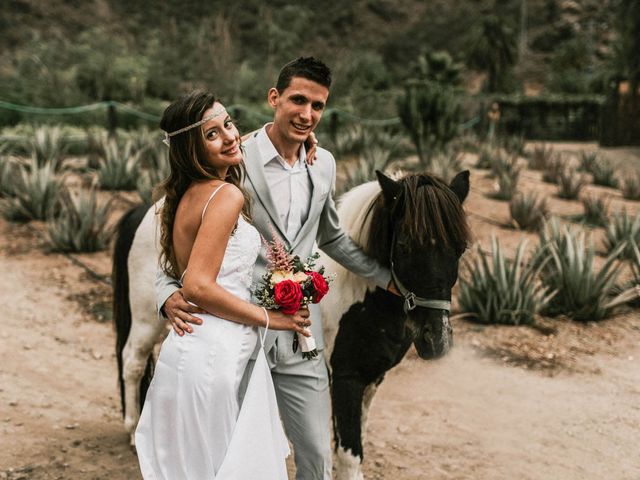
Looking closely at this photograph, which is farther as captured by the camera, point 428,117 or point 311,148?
point 428,117

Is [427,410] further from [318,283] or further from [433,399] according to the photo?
[318,283]

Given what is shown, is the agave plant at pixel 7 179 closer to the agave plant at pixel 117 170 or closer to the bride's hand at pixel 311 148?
the agave plant at pixel 117 170

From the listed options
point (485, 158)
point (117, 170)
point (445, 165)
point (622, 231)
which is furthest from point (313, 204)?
point (485, 158)

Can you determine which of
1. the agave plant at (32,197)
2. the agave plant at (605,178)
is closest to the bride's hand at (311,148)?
the agave plant at (32,197)

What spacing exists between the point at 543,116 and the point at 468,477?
20566 mm

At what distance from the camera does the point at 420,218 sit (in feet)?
7.83

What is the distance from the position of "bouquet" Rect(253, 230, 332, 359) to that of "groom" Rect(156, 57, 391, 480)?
0.17 meters

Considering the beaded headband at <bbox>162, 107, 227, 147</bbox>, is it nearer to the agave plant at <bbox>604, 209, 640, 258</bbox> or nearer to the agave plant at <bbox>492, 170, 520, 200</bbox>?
the agave plant at <bbox>604, 209, 640, 258</bbox>

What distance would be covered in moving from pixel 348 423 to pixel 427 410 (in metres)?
1.91

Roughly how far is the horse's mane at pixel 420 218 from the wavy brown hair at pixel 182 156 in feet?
2.01

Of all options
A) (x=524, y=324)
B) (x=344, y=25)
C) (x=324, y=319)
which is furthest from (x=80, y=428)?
(x=344, y=25)

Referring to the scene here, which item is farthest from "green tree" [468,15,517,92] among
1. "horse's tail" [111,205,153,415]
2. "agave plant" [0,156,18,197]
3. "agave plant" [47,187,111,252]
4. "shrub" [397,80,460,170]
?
"horse's tail" [111,205,153,415]

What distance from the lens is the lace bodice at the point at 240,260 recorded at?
210 cm

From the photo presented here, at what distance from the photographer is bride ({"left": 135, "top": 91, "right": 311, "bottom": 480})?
2.00 meters
